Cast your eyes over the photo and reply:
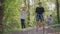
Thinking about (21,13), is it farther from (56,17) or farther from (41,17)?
(56,17)

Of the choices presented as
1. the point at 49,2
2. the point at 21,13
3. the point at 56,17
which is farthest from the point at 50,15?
the point at 21,13

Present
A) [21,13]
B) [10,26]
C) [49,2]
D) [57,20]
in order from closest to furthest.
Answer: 1. [10,26]
2. [21,13]
3. [57,20]
4. [49,2]

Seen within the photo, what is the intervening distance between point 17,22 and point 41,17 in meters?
4.40

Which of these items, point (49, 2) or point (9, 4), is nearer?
point (9, 4)

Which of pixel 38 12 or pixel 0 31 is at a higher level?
pixel 38 12

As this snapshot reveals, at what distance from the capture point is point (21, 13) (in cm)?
1706

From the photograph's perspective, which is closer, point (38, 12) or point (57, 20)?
point (38, 12)

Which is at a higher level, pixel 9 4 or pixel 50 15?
pixel 9 4

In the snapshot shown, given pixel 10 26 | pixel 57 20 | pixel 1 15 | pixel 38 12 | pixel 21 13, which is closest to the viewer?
pixel 38 12

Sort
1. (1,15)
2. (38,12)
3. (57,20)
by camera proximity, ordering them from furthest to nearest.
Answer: (57,20)
(1,15)
(38,12)

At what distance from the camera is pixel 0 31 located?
47.2 ft

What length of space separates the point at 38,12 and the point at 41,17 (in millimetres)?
337

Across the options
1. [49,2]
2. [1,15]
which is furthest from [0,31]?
[49,2]

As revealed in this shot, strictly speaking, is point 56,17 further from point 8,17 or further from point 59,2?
point 8,17
